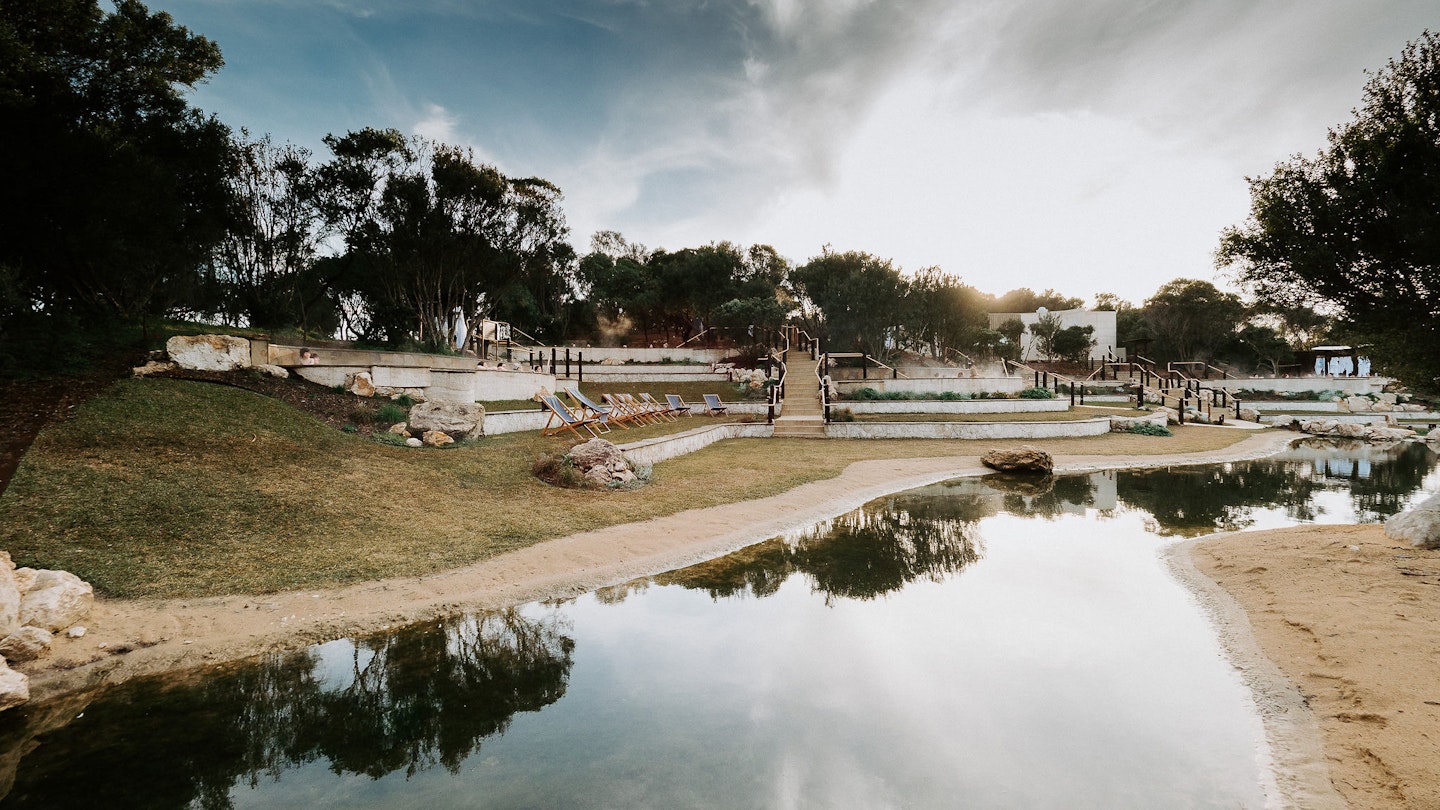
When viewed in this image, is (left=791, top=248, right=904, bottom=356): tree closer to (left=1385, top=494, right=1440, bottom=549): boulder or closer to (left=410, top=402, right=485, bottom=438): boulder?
(left=410, top=402, right=485, bottom=438): boulder

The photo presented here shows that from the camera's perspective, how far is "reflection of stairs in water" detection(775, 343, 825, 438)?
18406 millimetres

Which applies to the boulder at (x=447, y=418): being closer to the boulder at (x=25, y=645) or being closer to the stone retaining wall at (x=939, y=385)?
the boulder at (x=25, y=645)

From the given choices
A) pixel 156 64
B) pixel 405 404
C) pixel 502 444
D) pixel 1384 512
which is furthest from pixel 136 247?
pixel 1384 512

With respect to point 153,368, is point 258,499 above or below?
below

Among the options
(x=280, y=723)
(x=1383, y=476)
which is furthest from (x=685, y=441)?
(x=1383, y=476)

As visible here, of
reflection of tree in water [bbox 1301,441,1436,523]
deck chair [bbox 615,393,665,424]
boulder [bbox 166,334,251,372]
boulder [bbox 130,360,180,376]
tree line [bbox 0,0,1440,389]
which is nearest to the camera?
tree line [bbox 0,0,1440,389]

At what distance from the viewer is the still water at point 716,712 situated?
10.1 ft

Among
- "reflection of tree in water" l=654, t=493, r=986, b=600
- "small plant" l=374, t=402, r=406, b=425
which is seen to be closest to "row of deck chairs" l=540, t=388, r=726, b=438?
"small plant" l=374, t=402, r=406, b=425

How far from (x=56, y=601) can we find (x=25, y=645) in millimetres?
471

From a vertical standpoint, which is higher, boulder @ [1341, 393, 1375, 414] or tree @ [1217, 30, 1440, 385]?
tree @ [1217, 30, 1440, 385]

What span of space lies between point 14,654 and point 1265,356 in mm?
57538

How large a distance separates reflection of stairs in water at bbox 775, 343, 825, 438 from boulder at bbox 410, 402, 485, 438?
957 centimetres

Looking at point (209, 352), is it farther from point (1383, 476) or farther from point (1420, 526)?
point (1383, 476)

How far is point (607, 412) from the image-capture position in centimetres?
1532
